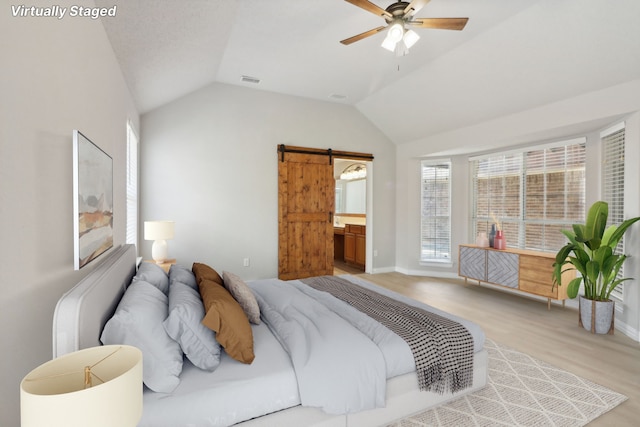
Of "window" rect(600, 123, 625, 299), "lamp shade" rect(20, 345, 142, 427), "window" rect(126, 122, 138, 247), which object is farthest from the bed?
"window" rect(600, 123, 625, 299)

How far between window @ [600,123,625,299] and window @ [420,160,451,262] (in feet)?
7.67

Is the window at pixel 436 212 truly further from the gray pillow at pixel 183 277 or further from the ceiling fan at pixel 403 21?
the gray pillow at pixel 183 277

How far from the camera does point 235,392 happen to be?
1.52 meters

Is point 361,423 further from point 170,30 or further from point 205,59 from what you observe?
point 205,59

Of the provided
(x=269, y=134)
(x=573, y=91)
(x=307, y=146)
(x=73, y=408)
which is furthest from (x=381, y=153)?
(x=73, y=408)

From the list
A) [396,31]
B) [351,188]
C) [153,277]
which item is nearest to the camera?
[153,277]

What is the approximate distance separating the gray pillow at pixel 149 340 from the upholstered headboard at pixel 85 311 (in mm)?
73

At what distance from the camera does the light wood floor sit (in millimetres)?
2379

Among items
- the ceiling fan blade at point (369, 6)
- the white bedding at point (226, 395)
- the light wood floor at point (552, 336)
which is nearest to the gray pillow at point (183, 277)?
the white bedding at point (226, 395)

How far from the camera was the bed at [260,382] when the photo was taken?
4.28 ft

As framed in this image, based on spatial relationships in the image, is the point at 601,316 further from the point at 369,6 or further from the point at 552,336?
the point at 369,6

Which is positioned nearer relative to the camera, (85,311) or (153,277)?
(85,311)

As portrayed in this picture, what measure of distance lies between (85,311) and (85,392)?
0.60 metres

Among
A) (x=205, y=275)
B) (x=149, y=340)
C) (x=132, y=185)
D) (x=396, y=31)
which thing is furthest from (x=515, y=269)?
(x=132, y=185)
